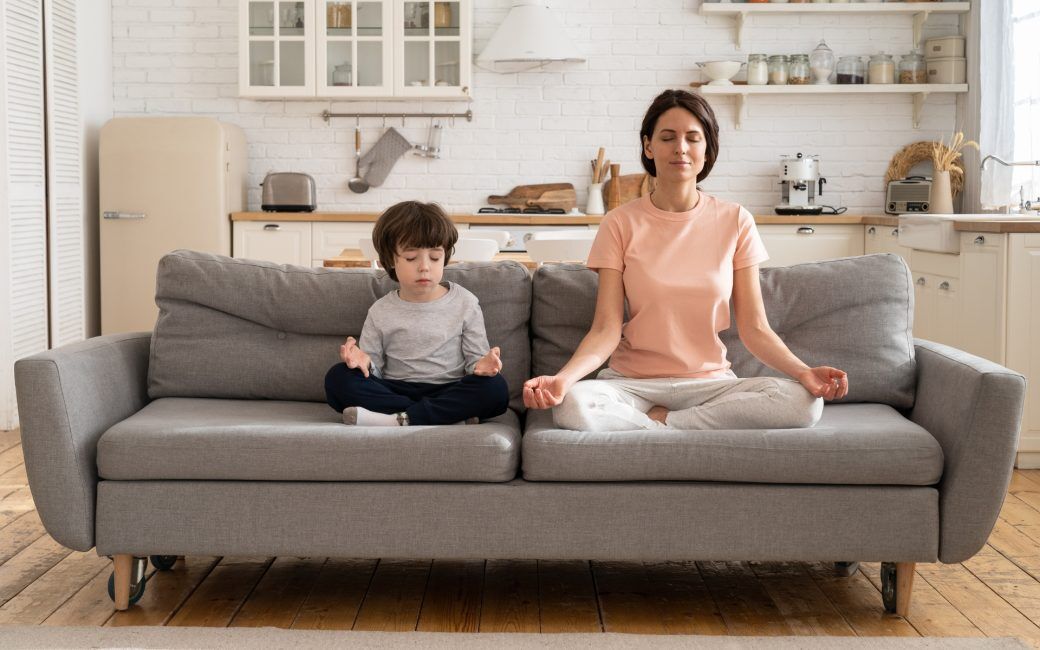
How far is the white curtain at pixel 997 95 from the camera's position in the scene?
5.20m

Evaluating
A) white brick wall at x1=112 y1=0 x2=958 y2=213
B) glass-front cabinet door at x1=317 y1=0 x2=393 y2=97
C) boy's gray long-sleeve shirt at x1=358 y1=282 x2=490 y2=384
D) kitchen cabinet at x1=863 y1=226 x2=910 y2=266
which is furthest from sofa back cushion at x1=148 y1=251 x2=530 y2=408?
white brick wall at x1=112 y1=0 x2=958 y2=213

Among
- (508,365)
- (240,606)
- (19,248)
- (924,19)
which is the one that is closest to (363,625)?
(240,606)

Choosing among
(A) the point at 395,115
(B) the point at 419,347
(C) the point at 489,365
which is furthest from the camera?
(A) the point at 395,115

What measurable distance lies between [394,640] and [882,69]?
4.85 m

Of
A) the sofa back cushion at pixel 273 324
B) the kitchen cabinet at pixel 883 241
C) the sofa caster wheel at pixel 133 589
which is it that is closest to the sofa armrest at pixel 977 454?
the sofa back cushion at pixel 273 324

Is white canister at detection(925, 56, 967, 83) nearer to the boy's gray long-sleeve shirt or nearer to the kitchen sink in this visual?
the kitchen sink

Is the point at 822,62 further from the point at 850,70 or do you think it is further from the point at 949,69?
the point at 949,69

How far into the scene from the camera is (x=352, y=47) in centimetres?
616

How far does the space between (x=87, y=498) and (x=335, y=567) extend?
0.67 metres

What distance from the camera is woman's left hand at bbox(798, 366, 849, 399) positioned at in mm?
2449

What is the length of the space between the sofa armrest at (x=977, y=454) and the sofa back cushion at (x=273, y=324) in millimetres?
1060

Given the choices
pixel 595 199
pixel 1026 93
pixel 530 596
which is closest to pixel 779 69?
pixel 595 199

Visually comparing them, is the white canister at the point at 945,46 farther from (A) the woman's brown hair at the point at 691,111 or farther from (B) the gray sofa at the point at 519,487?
(B) the gray sofa at the point at 519,487

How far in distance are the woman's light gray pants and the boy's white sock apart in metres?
0.38
